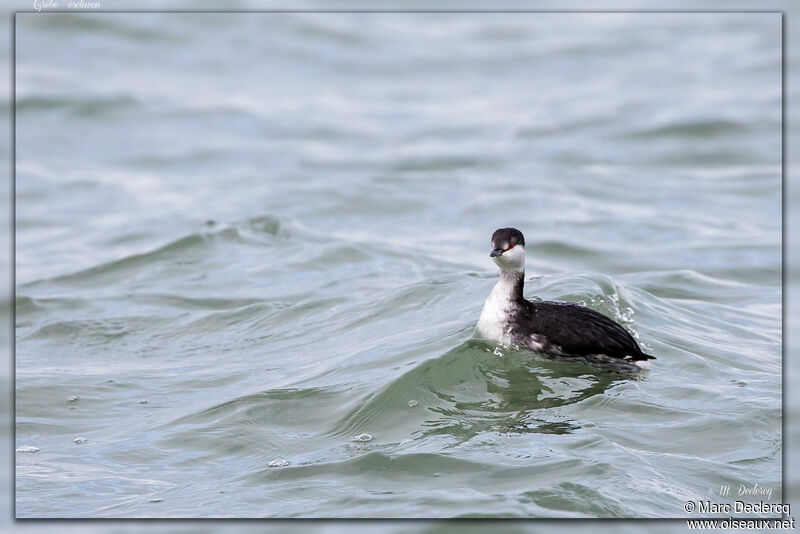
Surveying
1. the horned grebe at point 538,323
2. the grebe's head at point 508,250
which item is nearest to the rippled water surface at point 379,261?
the horned grebe at point 538,323

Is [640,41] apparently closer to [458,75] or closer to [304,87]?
[458,75]

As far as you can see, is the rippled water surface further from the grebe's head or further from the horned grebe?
the grebe's head

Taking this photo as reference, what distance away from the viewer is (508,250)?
7.73 meters

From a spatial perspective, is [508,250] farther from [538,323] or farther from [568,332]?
[568,332]

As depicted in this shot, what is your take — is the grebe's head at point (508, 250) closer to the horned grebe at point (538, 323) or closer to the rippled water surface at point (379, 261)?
the horned grebe at point (538, 323)

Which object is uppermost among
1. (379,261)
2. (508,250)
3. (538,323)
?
(508,250)

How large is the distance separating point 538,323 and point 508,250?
0.57 meters

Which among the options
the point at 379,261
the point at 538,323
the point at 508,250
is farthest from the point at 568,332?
the point at 379,261

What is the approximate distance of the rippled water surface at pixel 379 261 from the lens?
→ 20.9 ft

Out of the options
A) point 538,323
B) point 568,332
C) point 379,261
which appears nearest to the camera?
point 568,332

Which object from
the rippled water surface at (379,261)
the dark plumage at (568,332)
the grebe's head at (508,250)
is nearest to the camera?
the rippled water surface at (379,261)

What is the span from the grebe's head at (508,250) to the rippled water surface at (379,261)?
0.67 m

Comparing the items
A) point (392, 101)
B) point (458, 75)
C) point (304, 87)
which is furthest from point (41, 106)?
point (458, 75)

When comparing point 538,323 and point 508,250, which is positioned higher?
point 508,250
